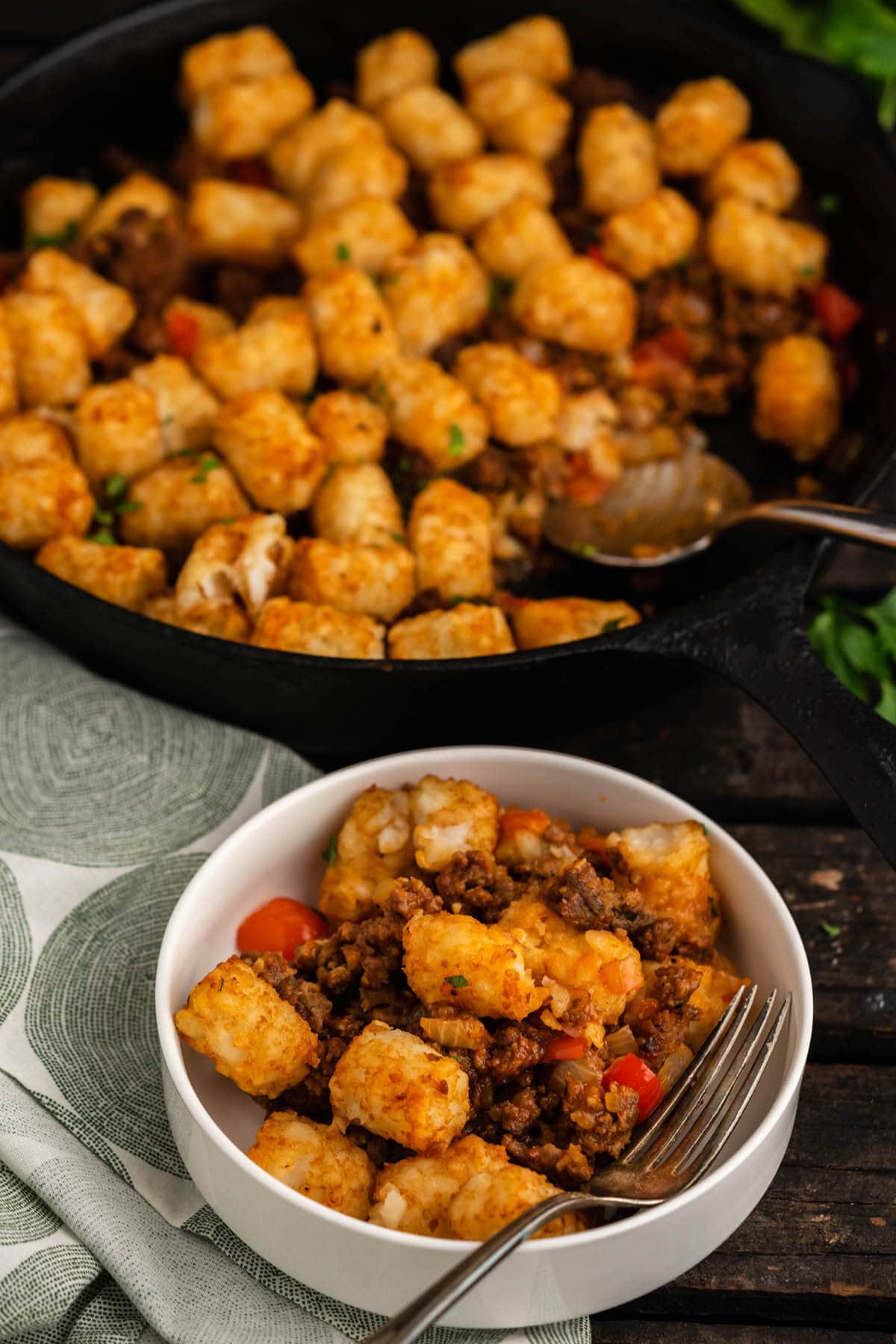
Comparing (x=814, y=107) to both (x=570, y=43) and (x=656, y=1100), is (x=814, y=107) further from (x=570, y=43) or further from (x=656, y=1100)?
(x=656, y=1100)

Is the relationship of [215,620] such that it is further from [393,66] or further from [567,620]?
[393,66]

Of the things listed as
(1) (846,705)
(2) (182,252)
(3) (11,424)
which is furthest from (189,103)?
(1) (846,705)

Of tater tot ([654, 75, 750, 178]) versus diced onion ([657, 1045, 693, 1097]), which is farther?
tater tot ([654, 75, 750, 178])

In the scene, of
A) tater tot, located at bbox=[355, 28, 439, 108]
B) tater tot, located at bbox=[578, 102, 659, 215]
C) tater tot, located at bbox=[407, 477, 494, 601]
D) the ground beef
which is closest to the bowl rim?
the ground beef

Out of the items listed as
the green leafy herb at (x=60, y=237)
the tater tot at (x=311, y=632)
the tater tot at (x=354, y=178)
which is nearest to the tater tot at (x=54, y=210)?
the green leafy herb at (x=60, y=237)

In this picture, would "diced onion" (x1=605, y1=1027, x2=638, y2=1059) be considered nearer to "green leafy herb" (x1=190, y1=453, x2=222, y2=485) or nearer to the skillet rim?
the skillet rim

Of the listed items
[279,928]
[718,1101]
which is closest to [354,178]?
[279,928]
